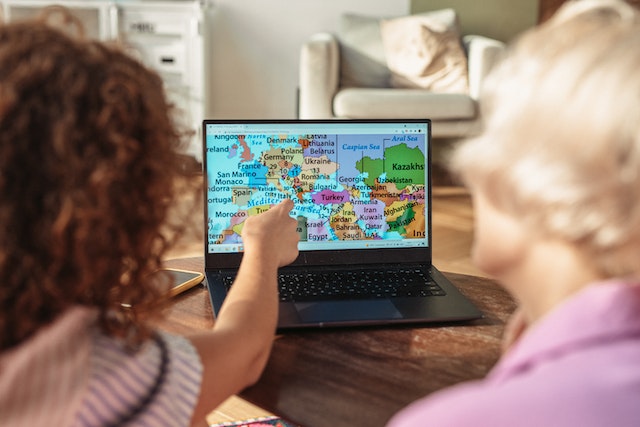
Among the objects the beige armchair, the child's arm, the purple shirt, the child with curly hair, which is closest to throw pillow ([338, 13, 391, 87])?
the beige armchair

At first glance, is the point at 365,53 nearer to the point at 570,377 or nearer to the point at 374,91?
the point at 374,91

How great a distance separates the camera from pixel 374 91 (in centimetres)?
368

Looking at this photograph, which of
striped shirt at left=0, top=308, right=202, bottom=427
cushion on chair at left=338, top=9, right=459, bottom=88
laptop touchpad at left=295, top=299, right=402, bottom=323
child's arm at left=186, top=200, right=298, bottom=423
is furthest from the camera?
Answer: cushion on chair at left=338, top=9, right=459, bottom=88

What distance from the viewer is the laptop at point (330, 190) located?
122 centimetres

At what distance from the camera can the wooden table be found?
2.67 feet

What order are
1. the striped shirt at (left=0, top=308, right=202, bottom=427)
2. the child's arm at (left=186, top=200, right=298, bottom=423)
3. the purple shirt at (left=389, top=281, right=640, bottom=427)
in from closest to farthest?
the purple shirt at (left=389, top=281, right=640, bottom=427) → the striped shirt at (left=0, top=308, right=202, bottom=427) → the child's arm at (left=186, top=200, right=298, bottom=423)

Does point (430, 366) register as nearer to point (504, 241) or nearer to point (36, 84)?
point (504, 241)

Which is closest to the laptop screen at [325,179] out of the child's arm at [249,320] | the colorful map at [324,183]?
the colorful map at [324,183]

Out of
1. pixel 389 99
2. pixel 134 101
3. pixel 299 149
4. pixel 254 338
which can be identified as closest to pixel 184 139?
pixel 134 101

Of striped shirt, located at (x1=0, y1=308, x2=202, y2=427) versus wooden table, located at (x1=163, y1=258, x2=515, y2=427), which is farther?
wooden table, located at (x1=163, y1=258, x2=515, y2=427)

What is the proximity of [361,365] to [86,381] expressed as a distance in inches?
14.8

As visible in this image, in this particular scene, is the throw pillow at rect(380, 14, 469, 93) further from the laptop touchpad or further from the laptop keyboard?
the laptop touchpad

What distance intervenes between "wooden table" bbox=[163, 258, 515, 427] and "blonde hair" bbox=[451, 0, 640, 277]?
0.32m

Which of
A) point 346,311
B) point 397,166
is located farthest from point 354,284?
point 397,166
